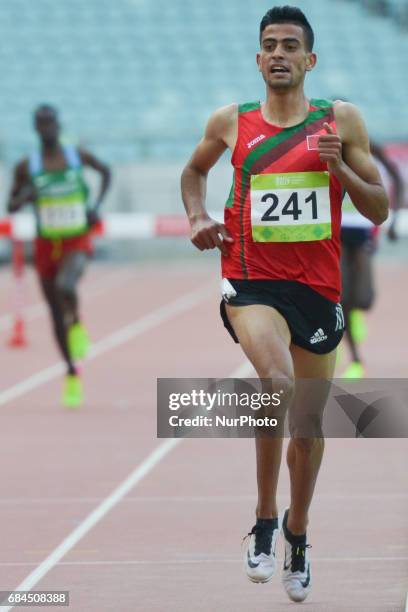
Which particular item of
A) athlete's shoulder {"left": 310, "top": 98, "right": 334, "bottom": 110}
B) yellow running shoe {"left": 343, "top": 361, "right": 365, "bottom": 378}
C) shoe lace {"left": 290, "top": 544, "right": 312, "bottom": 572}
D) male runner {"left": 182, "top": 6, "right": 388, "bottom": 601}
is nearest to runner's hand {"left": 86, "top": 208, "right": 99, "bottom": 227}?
yellow running shoe {"left": 343, "top": 361, "right": 365, "bottom": 378}

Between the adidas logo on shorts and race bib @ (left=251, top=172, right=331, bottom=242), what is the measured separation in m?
0.34

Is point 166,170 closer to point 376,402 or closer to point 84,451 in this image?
point 84,451

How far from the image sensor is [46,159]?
1179 centimetres

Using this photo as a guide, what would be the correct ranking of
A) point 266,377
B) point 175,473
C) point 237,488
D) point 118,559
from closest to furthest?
point 266,377
point 118,559
point 237,488
point 175,473

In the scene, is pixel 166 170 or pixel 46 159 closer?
pixel 46 159

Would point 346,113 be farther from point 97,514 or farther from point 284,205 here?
point 97,514

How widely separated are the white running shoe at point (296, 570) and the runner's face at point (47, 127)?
20.8 ft

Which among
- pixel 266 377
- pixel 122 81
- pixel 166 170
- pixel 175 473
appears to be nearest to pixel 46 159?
pixel 175 473

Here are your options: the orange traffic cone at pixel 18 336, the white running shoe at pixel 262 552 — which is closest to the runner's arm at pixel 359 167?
the white running shoe at pixel 262 552

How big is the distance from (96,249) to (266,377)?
22.5m

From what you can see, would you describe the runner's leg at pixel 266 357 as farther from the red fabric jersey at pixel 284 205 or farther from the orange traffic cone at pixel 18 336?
the orange traffic cone at pixel 18 336

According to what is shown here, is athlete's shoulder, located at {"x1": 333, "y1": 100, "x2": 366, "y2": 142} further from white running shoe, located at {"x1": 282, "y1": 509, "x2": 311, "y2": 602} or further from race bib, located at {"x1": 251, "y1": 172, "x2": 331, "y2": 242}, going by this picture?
white running shoe, located at {"x1": 282, "y1": 509, "x2": 311, "y2": 602}

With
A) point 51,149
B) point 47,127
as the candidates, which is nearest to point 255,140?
point 47,127

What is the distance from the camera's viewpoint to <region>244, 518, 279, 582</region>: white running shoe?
5379 millimetres
